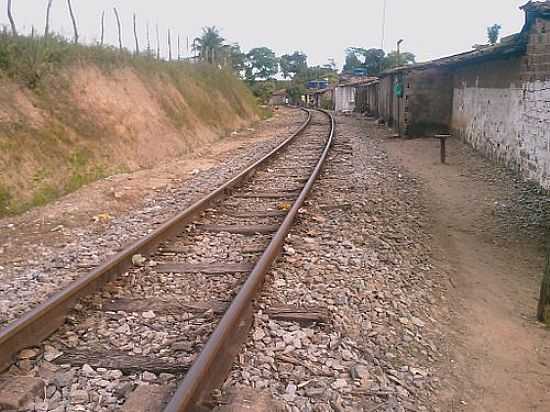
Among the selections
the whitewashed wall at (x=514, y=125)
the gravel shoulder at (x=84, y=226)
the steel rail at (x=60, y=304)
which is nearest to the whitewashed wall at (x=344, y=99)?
the whitewashed wall at (x=514, y=125)

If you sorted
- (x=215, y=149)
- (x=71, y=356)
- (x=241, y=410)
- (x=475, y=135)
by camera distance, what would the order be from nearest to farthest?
(x=241, y=410)
(x=71, y=356)
(x=475, y=135)
(x=215, y=149)

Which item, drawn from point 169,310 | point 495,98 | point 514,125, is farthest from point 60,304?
point 495,98

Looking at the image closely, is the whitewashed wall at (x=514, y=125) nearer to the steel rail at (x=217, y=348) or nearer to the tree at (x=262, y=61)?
the steel rail at (x=217, y=348)

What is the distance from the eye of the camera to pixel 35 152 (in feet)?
34.5

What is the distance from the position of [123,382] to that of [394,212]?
5.65 m

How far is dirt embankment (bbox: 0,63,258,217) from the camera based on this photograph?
996cm

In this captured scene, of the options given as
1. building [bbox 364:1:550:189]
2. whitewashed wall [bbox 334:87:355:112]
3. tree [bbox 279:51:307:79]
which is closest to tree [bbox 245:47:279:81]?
tree [bbox 279:51:307:79]

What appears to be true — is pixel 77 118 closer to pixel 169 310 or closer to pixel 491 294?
pixel 169 310

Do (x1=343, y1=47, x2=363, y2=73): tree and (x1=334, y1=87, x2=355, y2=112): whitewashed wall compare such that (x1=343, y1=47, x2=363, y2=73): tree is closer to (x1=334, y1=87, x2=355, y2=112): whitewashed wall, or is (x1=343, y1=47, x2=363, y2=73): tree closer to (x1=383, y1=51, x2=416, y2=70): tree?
(x1=383, y1=51, x2=416, y2=70): tree

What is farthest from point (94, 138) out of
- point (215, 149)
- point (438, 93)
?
point (438, 93)

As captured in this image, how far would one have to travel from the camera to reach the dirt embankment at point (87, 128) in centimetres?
996

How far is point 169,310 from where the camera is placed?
4660 millimetres

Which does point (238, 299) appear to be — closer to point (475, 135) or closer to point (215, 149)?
point (475, 135)

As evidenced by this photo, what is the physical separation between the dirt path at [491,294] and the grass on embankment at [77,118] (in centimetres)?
657
